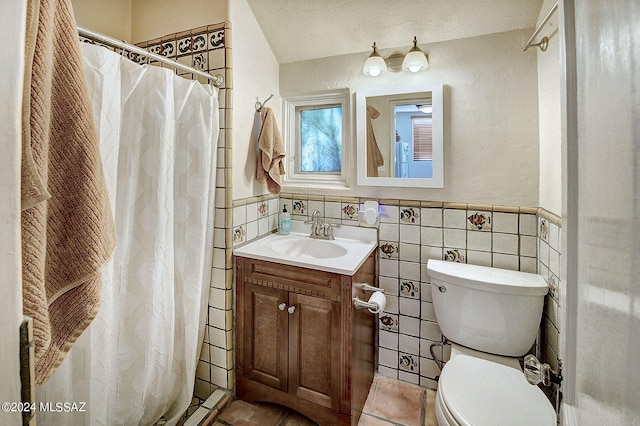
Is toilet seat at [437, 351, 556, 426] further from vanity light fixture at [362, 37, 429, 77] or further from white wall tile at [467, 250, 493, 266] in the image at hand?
vanity light fixture at [362, 37, 429, 77]

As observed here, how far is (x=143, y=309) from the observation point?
1.27 meters

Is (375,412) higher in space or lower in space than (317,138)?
lower

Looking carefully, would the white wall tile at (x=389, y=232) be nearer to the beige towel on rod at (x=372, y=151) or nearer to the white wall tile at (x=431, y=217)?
the white wall tile at (x=431, y=217)

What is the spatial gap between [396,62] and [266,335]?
1.69 m

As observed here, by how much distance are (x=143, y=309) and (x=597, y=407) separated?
144 centimetres

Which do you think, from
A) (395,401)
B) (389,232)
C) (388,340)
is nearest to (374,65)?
(389,232)

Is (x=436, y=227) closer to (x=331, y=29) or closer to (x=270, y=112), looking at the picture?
(x=270, y=112)

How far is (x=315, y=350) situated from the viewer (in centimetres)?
143

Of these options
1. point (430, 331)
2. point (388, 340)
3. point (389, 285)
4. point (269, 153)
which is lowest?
point (388, 340)

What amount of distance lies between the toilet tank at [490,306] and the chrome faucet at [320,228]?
66 centimetres

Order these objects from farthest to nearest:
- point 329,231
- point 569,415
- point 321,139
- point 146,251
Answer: point 321,139 < point 329,231 < point 146,251 < point 569,415

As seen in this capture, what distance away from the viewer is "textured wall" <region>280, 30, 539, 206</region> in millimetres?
1486

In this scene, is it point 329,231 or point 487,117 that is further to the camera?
point 329,231

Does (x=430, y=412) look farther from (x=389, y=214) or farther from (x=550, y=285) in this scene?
(x=389, y=214)
